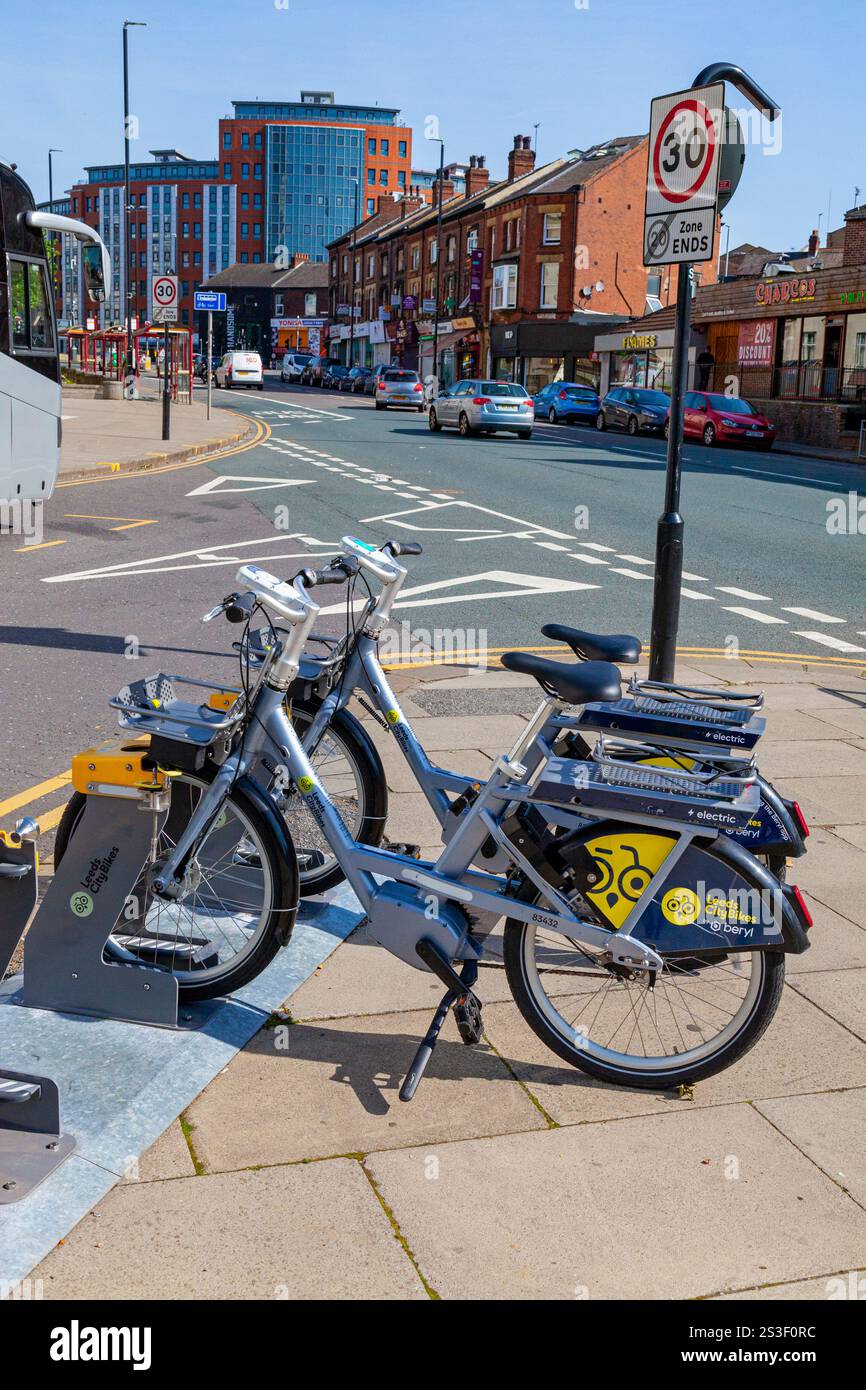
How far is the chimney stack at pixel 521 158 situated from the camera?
71688 millimetres

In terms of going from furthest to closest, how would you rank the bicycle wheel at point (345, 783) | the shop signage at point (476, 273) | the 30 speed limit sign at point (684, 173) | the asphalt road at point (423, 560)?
the shop signage at point (476, 273) < the asphalt road at point (423, 560) < the 30 speed limit sign at point (684, 173) < the bicycle wheel at point (345, 783)

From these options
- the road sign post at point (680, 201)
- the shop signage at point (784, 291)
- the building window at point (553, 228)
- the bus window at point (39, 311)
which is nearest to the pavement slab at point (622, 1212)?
the road sign post at point (680, 201)

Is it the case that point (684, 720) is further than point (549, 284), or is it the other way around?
point (549, 284)

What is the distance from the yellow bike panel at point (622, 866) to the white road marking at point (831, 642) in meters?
6.75

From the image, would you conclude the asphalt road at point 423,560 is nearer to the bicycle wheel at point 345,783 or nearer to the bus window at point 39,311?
the bicycle wheel at point 345,783

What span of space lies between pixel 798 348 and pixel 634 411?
807 cm

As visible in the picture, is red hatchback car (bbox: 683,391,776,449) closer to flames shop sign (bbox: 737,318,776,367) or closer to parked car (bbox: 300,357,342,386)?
flames shop sign (bbox: 737,318,776,367)

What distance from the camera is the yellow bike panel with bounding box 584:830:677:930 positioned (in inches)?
136

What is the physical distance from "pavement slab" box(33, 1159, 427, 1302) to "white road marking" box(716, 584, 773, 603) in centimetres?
938

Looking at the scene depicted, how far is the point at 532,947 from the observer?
3613 millimetres

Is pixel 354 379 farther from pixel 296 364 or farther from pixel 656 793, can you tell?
pixel 656 793

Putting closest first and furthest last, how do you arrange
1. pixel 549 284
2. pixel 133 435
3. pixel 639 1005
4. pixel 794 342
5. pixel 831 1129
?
pixel 831 1129, pixel 639 1005, pixel 133 435, pixel 794 342, pixel 549 284
